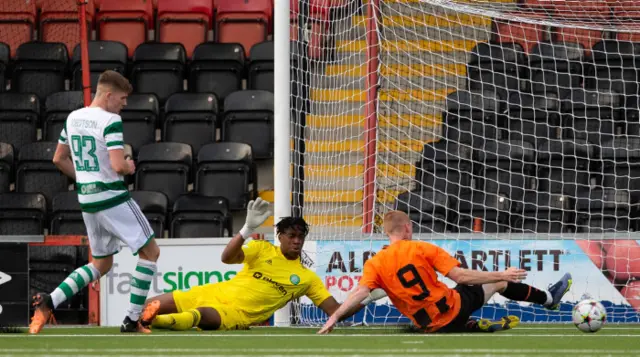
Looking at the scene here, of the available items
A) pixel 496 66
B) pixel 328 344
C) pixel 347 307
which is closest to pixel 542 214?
pixel 496 66

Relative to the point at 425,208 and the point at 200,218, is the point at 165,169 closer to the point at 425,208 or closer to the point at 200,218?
the point at 200,218

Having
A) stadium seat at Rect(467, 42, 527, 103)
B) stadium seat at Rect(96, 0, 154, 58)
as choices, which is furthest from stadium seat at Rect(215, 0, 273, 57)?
stadium seat at Rect(467, 42, 527, 103)

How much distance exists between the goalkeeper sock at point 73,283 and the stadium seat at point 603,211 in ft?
16.3

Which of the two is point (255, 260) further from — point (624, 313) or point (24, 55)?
point (24, 55)

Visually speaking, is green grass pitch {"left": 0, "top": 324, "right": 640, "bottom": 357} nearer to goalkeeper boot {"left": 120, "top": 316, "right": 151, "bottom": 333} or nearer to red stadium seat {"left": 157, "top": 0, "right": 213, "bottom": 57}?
goalkeeper boot {"left": 120, "top": 316, "right": 151, "bottom": 333}

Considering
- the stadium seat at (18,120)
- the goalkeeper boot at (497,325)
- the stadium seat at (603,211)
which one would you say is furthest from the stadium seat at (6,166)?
the goalkeeper boot at (497,325)

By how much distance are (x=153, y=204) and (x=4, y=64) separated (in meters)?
3.31

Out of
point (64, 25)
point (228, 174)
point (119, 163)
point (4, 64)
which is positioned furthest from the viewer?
point (64, 25)

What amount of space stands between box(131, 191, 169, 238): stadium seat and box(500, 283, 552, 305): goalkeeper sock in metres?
4.55

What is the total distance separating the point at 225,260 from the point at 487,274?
186cm

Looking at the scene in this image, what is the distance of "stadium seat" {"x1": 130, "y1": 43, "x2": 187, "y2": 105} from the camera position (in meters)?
13.5

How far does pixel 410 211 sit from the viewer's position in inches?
416

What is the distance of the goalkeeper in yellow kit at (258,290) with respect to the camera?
323 inches

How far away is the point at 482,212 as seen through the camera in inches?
429
